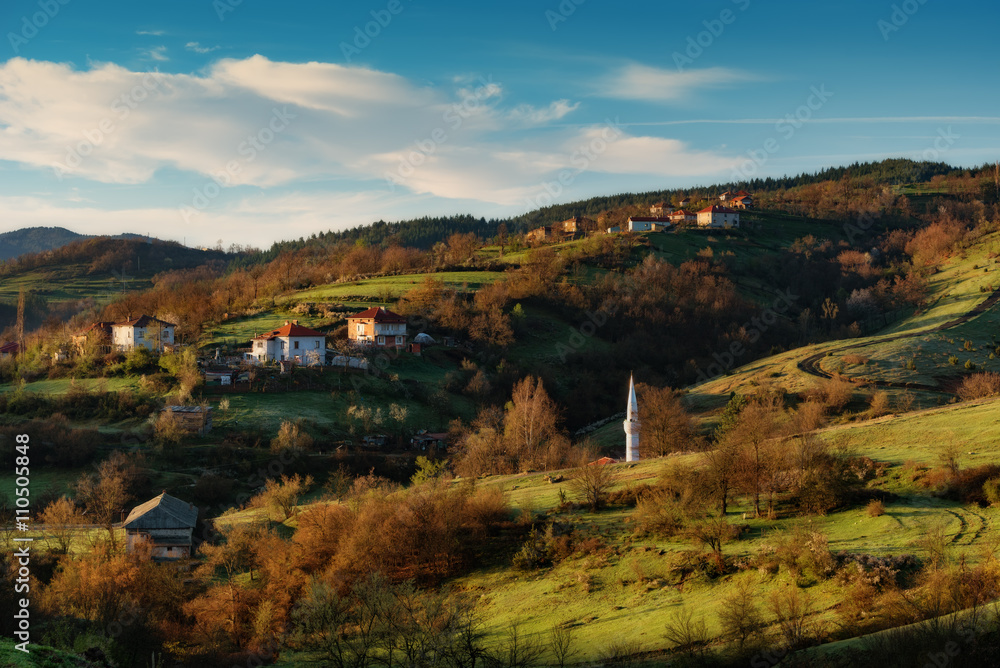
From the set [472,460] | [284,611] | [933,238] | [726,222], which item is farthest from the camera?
[726,222]

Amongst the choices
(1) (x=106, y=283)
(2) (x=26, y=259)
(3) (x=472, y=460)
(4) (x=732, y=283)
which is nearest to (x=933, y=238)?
(4) (x=732, y=283)

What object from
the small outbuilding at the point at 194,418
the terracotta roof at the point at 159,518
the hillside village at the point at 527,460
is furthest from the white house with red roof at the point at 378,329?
the terracotta roof at the point at 159,518

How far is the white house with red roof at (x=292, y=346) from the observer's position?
80312 millimetres

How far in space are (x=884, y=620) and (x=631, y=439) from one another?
29.1 metres

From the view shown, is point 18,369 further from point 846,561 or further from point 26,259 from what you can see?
point 26,259

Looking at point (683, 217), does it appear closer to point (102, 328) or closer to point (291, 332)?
point (291, 332)

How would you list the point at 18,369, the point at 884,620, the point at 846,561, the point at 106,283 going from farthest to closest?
the point at 106,283, the point at 18,369, the point at 846,561, the point at 884,620

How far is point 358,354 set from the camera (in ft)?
272

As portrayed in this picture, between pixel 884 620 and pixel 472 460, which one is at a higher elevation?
pixel 884 620

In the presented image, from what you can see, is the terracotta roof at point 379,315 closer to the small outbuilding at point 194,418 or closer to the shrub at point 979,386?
the small outbuilding at point 194,418

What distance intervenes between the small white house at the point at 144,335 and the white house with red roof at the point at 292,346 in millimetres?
10988

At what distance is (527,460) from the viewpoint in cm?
5278

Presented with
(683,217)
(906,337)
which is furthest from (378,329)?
(683,217)

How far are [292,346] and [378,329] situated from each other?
11251 mm
